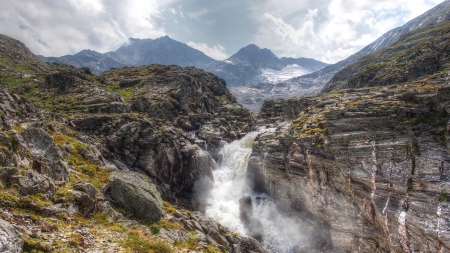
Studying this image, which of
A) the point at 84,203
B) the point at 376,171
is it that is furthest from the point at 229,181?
the point at 84,203

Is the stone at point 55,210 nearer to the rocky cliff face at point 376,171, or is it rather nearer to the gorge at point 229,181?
the gorge at point 229,181

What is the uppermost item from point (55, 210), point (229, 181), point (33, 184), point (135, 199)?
point (33, 184)

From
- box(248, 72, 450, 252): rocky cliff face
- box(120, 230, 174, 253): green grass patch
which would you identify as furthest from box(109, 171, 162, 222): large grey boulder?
box(248, 72, 450, 252): rocky cliff face

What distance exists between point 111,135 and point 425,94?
55.4m

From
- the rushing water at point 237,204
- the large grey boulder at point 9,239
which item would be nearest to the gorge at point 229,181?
the large grey boulder at point 9,239

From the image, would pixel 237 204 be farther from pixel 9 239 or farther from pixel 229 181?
pixel 9 239

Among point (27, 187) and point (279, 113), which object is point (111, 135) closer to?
point (27, 187)

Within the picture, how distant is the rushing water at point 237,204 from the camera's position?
123ft

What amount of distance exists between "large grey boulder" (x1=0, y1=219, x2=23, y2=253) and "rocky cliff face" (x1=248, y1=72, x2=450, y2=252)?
1268 inches

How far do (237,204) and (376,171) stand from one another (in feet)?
86.7

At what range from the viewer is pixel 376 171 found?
27.4 metres

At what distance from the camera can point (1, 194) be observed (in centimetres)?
1167

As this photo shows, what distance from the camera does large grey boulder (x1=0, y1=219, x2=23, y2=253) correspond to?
354 inches

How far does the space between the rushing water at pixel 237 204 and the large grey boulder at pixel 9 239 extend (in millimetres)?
33983
